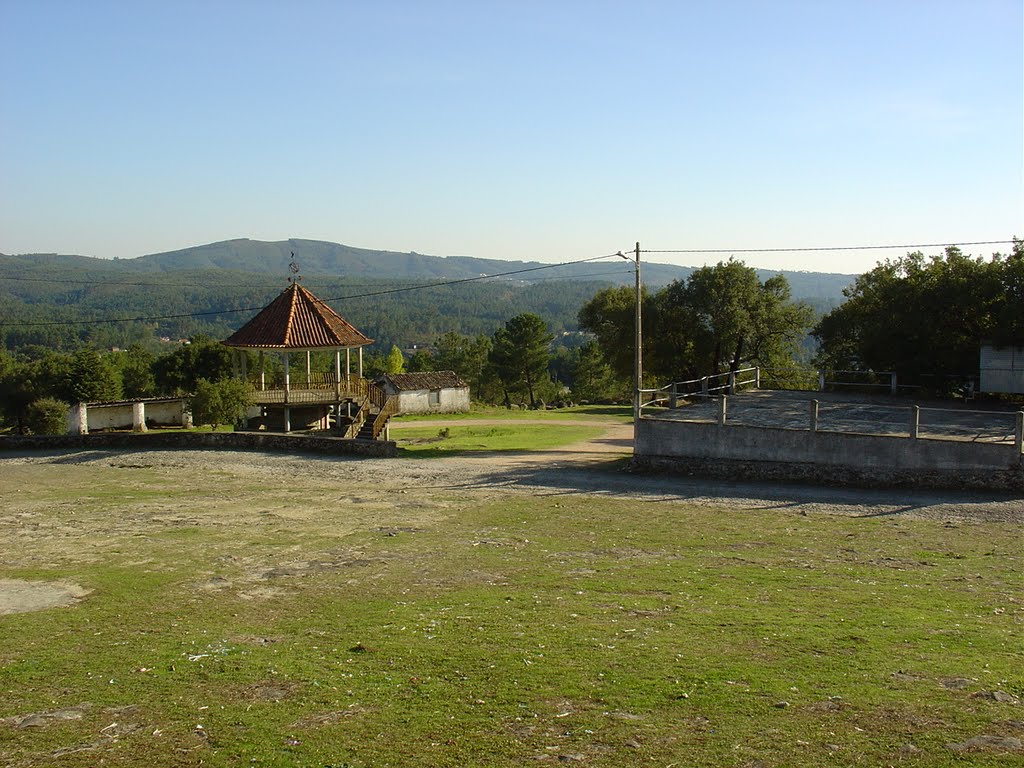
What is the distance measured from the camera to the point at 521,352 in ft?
240

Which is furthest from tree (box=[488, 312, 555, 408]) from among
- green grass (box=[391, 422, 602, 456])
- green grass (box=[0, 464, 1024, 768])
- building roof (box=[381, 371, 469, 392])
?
green grass (box=[0, 464, 1024, 768])

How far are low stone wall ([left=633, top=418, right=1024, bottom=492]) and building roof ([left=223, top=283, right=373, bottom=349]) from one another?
14186 mm

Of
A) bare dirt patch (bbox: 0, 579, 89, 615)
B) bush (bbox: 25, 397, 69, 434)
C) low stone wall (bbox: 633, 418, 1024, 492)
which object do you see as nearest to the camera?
bare dirt patch (bbox: 0, 579, 89, 615)

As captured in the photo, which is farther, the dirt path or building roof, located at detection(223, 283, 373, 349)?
building roof, located at detection(223, 283, 373, 349)

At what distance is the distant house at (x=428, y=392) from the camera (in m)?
54.7

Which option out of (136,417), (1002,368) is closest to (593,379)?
(136,417)

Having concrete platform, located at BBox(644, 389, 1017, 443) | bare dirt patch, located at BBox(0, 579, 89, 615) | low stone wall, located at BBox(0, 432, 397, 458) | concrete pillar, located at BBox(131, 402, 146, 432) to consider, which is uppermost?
concrete platform, located at BBox(644, 389, 1017, 443)

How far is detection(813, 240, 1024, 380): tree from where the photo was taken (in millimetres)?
27562

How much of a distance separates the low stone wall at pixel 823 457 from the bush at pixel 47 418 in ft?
107

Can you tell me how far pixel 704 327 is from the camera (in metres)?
→ 40.2

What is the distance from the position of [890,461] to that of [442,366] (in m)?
71.8

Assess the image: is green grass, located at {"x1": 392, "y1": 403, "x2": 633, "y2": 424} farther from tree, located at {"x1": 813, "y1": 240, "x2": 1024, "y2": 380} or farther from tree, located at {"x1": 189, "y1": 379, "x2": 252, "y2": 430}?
tree, located at {"x1": 813, "y1": 240, "x2": 1024, "y2": 380}

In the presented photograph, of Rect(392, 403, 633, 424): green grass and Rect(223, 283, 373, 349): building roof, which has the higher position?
Rect(223, 283, 373, 349): building roof

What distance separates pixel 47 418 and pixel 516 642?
136ft
